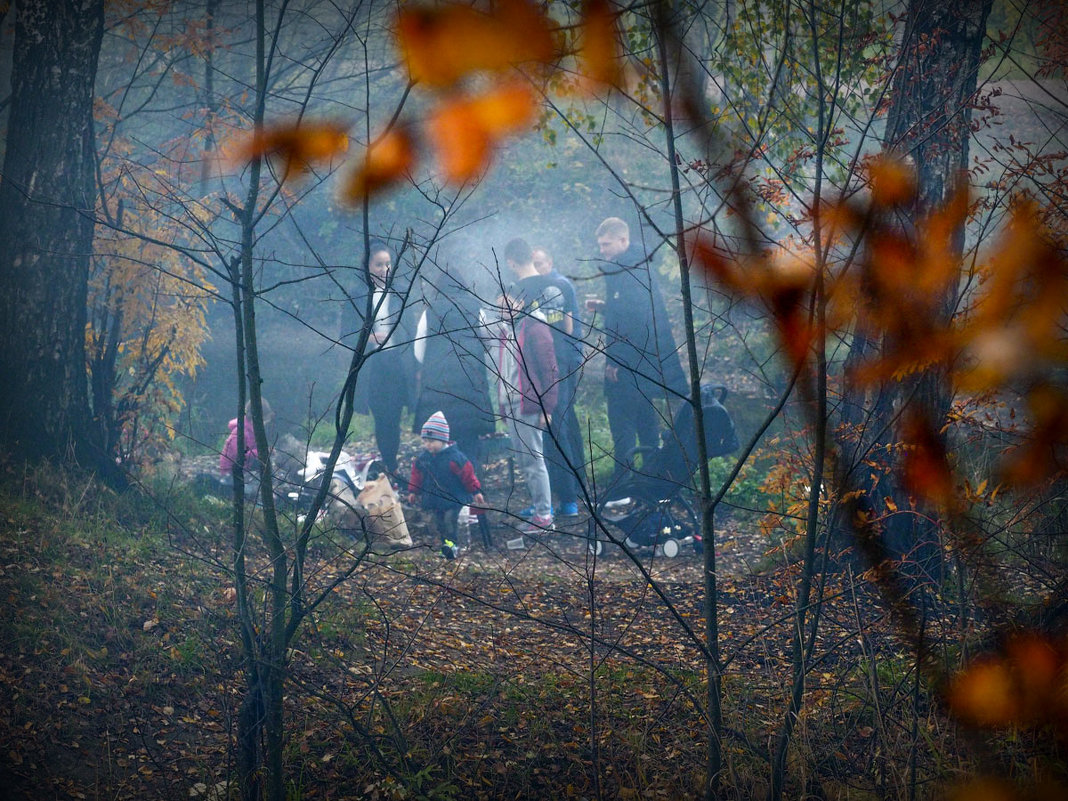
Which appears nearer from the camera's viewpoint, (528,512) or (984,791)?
(984,791)

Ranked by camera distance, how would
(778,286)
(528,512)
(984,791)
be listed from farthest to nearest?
(528,512)
(778,286)
(984,791)

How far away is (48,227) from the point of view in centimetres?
616

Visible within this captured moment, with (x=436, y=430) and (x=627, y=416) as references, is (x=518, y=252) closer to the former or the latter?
(x=436, y=430)

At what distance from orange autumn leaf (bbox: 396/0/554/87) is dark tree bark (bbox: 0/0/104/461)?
9.42ft

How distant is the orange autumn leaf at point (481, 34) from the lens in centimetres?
436

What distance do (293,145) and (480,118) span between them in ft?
16.1

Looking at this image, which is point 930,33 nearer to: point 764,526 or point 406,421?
point 764,526

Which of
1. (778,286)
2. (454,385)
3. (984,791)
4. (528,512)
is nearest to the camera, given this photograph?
(984,791)

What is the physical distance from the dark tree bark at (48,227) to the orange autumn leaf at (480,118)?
8.92 feet

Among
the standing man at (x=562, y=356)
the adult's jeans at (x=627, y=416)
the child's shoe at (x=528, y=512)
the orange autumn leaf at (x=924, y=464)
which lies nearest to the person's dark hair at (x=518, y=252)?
the standing man at (x=562, y=356)

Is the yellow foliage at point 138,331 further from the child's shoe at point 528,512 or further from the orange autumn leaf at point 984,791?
the orange autumn leaf at point 984,791

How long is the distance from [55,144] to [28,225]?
639 mm

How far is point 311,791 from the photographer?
11.3ft

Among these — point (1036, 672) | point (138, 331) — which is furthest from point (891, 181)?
point (138, 331)
